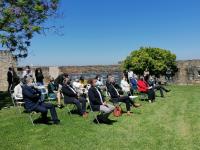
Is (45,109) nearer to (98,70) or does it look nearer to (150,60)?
(150,60)

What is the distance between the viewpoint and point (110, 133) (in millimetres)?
12414

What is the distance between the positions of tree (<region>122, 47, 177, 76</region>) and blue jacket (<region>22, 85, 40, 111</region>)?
20.8m

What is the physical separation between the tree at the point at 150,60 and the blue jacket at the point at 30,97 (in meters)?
20.8

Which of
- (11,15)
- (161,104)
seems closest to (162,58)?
(161,104)

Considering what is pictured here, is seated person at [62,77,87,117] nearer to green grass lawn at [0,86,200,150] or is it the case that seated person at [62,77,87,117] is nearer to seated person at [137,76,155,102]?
green grass lawn at [0,86,200,150]

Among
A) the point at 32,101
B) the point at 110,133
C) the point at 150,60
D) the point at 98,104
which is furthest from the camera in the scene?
the point at 150,60

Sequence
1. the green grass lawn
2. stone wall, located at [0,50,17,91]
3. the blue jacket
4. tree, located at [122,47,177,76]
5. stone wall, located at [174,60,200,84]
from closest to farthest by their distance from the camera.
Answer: the green grass lawn
the blue jacket
stone wall, located at [0,50,17,91]
tree, located at [122,47,177,76]
stone wall, located at [174,60,200,84]

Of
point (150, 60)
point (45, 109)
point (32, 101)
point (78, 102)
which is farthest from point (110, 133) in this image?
point (150, 60)

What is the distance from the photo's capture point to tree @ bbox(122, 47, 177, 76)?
1332 inches

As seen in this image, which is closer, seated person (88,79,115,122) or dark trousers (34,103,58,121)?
dark trousers (34,103,58,121)

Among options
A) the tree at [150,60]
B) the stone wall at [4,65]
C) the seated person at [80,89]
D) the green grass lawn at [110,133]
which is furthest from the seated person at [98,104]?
the tree at [150,60]

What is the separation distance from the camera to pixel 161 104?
19.5 metres

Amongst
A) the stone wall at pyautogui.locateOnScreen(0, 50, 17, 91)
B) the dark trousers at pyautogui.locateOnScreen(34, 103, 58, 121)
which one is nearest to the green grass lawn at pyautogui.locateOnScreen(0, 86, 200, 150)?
the dark trousers at pyautogui.locateOnScreen(34, 103, 58, 121)

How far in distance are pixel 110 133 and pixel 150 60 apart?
72.1ft
